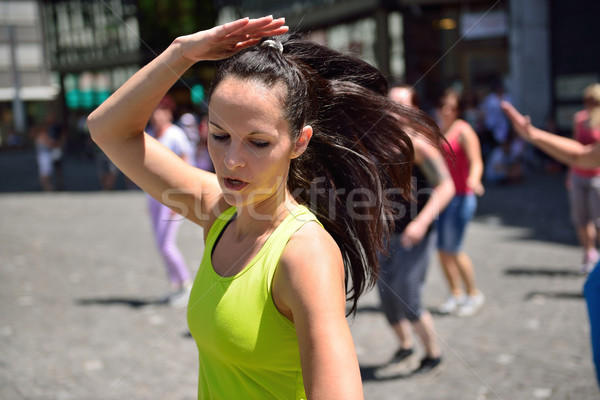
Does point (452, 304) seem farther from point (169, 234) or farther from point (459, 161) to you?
point (169, 234)

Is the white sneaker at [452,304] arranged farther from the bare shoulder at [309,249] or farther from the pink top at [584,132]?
the bare shoulder at [309,249]

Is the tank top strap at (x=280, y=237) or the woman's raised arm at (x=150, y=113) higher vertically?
the woman's raised arm at (x=150, y=113)

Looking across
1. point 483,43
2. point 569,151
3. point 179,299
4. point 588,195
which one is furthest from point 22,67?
point 569,151

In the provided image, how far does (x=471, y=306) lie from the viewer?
18.3 ft

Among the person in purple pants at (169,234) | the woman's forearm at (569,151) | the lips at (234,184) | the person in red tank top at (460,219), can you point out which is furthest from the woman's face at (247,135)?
the person in purple pants at (169,234)

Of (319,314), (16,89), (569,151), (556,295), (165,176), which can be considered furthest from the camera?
(16,89)

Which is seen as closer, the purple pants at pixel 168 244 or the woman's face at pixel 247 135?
the woman's face at pixel 247 135

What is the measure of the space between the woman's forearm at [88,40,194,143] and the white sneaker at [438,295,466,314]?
4.26 m

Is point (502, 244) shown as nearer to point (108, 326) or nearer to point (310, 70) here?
point (108, 326)

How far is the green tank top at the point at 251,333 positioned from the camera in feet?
5.22

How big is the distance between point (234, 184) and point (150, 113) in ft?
1.30

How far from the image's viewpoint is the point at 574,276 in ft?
21.3

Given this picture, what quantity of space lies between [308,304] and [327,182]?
61 centimetres

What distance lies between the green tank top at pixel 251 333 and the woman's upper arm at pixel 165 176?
38 cm
